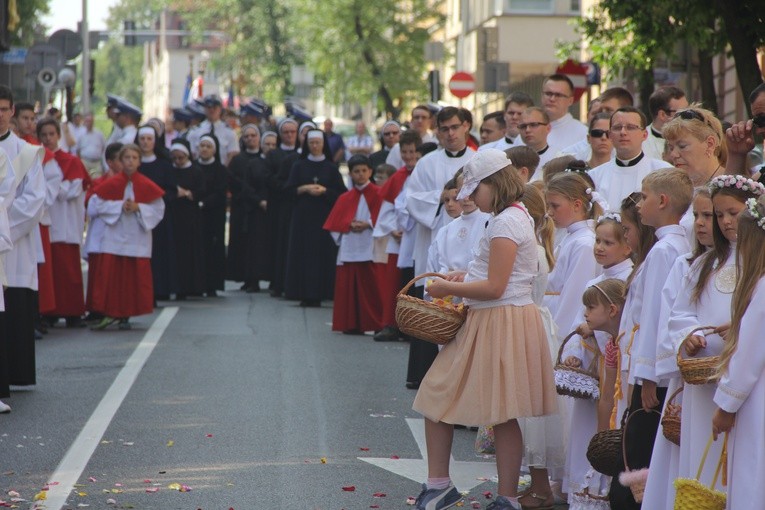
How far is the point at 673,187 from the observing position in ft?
23.3

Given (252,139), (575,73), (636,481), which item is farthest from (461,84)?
(636,481)

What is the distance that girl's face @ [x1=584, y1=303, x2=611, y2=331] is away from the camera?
306 inches

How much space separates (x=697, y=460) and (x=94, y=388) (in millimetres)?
6864

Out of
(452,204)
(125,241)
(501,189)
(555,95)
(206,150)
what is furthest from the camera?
(206,150)

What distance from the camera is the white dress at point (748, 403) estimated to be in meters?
5.73

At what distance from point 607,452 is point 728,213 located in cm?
147

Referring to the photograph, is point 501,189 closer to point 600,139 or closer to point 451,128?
point 600,139

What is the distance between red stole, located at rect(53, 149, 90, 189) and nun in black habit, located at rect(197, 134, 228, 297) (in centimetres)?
380

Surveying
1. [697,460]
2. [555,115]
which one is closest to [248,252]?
[555,115]

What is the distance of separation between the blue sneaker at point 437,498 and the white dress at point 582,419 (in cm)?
63

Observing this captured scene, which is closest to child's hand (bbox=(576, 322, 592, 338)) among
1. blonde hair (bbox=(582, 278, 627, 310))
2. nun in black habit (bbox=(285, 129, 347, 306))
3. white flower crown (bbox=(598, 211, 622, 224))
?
blonde hair (bbox=(582, 278, 627, 310))

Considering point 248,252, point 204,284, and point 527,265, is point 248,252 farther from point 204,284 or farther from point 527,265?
point 527,265

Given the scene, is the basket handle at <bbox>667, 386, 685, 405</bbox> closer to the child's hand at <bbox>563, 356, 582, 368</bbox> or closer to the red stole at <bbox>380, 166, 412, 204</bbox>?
the child's hand at <bbox>563, 356, 582, 368</bbox>

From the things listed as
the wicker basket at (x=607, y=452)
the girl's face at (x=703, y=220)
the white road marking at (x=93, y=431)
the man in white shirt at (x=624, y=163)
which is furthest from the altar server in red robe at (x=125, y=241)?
the girl's face at (x=703, y=220)
